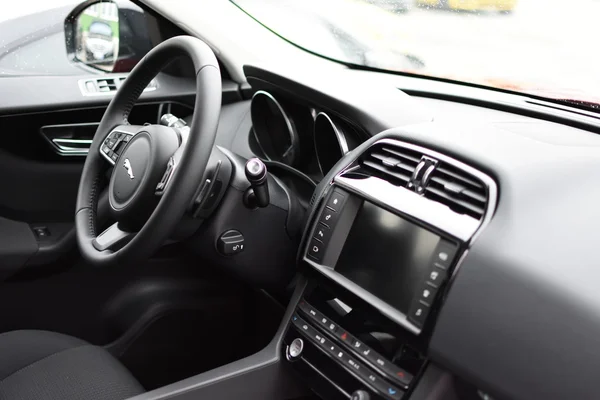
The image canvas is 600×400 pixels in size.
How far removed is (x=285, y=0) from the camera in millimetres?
2229

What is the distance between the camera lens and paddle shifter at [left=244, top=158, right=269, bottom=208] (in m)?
1.30

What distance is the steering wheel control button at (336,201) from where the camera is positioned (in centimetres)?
129

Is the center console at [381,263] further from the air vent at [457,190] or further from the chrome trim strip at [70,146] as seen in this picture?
the chrome trim strip at [70,146]

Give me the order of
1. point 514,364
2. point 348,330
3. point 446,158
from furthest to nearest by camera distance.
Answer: point 348,330, point 446,158, point 514,364

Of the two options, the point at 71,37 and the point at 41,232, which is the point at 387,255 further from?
the point at 71,37

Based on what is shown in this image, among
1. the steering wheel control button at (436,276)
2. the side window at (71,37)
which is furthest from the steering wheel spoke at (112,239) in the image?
the side window at (71,37)

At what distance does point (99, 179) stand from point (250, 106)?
571mm

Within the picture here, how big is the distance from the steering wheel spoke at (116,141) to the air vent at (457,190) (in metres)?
0.68

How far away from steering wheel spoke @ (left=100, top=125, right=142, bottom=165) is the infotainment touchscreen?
55cm

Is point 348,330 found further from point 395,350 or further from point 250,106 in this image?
point 250,106

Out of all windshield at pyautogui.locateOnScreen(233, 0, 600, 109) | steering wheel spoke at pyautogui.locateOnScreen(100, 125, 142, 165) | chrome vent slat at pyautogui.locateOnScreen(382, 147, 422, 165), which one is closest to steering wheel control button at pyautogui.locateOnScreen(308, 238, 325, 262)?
chrome vent slat at pyautogui.locateOnScreen(382, 147, 422, 165)

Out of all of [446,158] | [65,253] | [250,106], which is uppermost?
[446,158]

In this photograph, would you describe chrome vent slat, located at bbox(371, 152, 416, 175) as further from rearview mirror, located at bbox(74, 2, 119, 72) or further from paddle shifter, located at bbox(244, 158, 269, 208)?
rearview mirror, located at bbox(74, 2, 119, 72)

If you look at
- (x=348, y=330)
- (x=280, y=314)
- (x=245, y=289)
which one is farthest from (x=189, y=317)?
(x=348, y=330)
